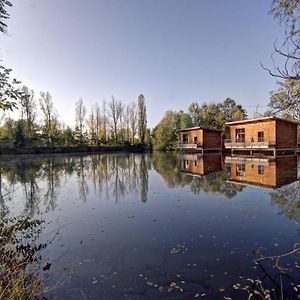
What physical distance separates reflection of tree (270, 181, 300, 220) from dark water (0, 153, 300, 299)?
2 centimetres

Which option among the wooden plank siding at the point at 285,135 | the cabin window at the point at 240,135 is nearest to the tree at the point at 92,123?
the cabin window at the point at 240,135

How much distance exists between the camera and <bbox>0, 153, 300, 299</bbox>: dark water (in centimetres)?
291

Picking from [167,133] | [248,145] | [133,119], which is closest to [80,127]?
[133,119]

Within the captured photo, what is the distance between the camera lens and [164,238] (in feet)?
14.3

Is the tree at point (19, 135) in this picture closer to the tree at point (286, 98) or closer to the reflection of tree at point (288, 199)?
the reflection of tree at point (288, 199)

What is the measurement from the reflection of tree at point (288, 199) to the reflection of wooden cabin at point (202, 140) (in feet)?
69.2

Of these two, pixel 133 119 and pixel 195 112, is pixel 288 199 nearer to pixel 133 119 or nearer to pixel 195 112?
pixel 195 112

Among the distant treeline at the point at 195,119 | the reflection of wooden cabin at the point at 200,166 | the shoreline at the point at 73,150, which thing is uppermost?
the distant treeline at the point at 195,119

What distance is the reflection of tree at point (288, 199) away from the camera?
5.64 metres

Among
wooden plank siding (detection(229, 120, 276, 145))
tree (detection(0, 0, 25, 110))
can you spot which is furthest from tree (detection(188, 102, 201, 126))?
tree (detection(0, 0, 25, 110))

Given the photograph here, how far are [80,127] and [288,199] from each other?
43619 mm

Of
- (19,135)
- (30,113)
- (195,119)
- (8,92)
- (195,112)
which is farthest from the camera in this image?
(195,112)

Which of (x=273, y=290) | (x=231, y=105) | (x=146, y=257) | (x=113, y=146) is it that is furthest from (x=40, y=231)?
(x=231, y=105)

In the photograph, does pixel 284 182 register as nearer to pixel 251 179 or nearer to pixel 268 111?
pixel 251 179
